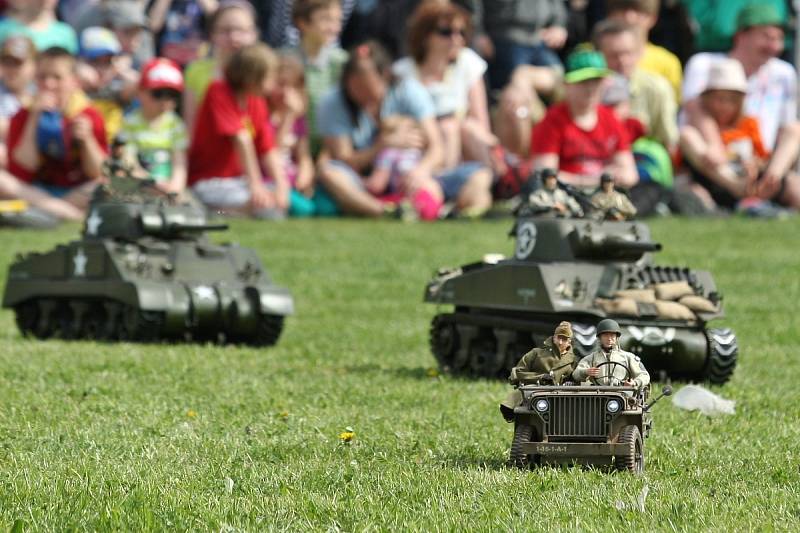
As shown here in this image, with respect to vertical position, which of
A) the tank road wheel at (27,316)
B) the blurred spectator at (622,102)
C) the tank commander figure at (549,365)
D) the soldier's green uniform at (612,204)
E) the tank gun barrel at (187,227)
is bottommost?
the tank road wheel at (27,316)

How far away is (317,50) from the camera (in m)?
21.5

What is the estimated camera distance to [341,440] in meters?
9.55

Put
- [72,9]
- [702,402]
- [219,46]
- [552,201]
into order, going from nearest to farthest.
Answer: [702,402]
[552,201]
[219,46]
[72,9]

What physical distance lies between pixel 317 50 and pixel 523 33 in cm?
286

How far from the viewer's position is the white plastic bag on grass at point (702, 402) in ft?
36.0

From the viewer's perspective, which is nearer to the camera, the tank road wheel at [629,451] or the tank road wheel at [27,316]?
the tank road wheel at [629,451]

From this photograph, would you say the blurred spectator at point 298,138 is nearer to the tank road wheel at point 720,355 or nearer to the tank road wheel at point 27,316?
the tank road wheel at point 27,316

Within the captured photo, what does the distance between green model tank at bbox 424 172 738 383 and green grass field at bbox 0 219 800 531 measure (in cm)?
42

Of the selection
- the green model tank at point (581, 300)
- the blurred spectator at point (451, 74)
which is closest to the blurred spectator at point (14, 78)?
the blurred spectator at point (451, 74)

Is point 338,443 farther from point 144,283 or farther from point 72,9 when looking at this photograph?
point 72,9

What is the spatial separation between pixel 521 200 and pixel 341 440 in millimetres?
4323

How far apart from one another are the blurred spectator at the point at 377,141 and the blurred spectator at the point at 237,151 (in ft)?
2.24

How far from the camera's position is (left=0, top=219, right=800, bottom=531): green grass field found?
7352mm

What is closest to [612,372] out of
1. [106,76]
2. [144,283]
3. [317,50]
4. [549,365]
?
[549,365]
